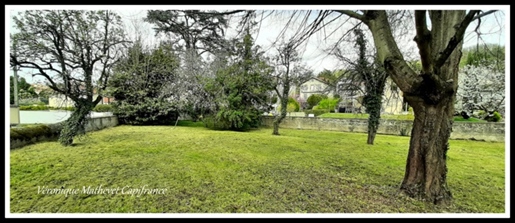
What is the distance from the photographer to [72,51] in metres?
3.73

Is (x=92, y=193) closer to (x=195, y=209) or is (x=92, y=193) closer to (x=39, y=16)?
(x=195, y=209)

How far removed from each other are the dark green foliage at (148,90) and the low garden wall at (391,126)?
4960mm

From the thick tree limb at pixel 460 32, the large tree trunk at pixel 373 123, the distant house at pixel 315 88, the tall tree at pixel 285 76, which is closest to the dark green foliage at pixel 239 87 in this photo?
the tall tree at pixel 285 76

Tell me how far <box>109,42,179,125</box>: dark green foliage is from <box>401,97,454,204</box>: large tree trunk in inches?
260

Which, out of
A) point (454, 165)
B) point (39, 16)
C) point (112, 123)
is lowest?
point (454, 165)

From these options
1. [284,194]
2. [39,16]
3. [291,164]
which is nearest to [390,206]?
[284,194]

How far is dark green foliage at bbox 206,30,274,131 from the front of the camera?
8281 millimetres

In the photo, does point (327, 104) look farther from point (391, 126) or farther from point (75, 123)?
point (75, 123)

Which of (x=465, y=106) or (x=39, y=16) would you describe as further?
(x=465, y=106)

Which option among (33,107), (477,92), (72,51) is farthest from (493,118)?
(33,107)

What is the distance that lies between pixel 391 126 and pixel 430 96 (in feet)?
26.1

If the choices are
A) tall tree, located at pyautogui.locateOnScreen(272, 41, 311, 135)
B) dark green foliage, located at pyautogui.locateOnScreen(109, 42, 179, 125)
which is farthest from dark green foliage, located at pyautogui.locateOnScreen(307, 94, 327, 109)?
dark green foliage, located at pyautogui.locateOnScreen(109, 42, 179, 125)

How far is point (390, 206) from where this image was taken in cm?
187

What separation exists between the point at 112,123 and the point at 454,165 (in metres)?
9.77
